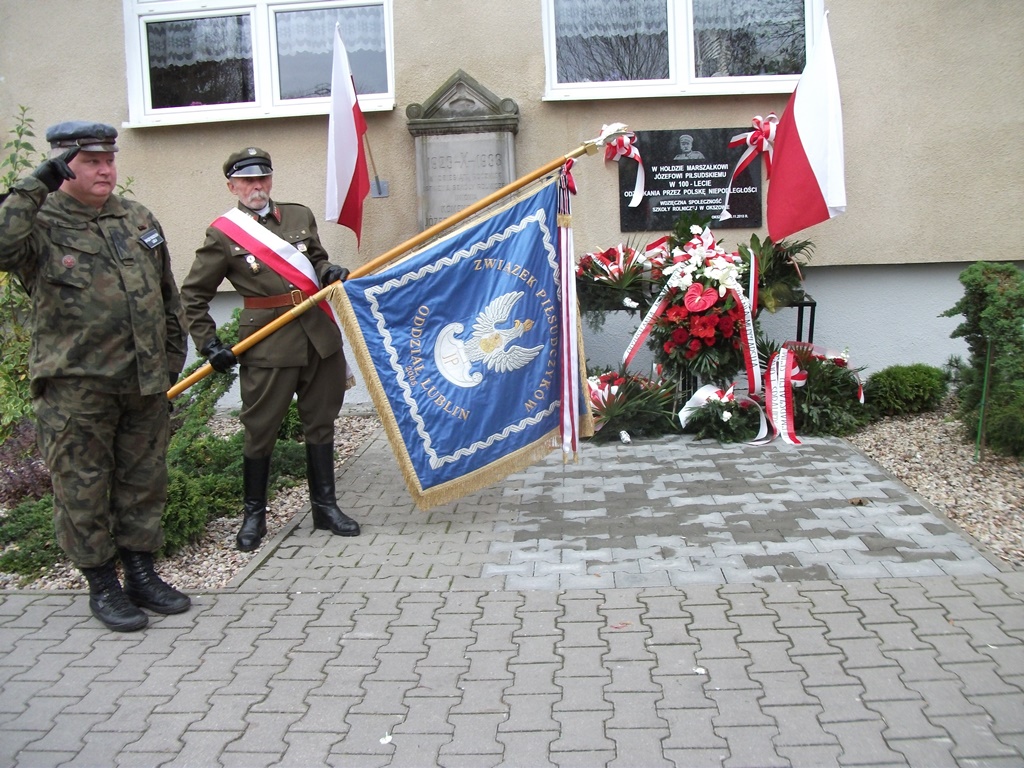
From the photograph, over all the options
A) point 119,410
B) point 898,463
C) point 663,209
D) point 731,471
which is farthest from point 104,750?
point 663,209

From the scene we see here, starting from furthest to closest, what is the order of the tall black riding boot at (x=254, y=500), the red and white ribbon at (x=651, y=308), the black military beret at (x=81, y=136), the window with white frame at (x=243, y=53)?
1. the window with white frame at (x=243, y=53)
2. the red and white ribbon at (x=651, y=308)
3. the tall black riding boot at (x=254, y=500)
4. the black military beret at (x=81, y=136)

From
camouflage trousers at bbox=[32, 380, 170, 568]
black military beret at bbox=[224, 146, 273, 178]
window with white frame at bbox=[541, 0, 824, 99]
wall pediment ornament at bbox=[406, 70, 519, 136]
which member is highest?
window with white frame at bbox=[541, 0, 824, 99]

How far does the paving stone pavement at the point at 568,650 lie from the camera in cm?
321

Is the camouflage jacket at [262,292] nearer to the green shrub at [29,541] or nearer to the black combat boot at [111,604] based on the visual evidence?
the black combat boot at [111,604]

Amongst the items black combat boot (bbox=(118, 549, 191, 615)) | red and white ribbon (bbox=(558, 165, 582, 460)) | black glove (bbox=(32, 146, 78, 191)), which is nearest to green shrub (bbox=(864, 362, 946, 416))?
red and white ribbon (bbox=(558, 165, 582, 460))

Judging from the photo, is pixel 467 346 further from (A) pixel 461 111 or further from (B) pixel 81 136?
(A) pixel 461 111

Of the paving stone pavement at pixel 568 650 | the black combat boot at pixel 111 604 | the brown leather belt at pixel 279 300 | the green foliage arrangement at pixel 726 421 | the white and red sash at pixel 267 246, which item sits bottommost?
the paving stone pavement at pixel 568 650

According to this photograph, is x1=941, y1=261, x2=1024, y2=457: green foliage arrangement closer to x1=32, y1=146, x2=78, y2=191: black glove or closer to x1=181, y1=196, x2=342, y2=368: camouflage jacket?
x1=181, y1=196, x2=342, y2=368: camouflage jacket

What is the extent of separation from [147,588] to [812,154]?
15.6 ft

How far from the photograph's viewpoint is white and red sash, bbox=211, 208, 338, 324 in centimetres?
496

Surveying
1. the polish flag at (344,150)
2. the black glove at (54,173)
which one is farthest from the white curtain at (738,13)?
the black glove at (54,173)

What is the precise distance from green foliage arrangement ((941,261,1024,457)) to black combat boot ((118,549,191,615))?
4583 mm

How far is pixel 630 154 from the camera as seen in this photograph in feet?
25.5

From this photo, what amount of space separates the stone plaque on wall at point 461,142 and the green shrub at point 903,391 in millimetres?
3222
